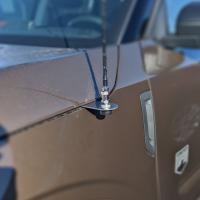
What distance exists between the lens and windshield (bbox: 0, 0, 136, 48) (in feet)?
7.42

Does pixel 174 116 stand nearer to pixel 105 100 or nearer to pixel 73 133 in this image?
pixel 105 100

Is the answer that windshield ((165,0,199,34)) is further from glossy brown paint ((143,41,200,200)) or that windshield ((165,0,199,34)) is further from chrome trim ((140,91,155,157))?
chrome trim ((140,91,155,157))

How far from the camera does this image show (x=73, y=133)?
1.56 meters

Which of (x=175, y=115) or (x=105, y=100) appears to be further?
(x=175, y=115)

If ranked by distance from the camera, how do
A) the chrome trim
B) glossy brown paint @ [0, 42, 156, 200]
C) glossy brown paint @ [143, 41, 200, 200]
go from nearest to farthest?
glossy brown paint @ [0, 42, 156, 200] < the chrome trim < glossy brown paint @ [143, 41, 200, 200]

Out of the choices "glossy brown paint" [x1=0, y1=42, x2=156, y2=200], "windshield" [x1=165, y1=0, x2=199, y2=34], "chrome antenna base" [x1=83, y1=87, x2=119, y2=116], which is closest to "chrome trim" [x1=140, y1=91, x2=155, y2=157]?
"glossy brown paint" [x1=0, y1=42, x2=156, y2=200]

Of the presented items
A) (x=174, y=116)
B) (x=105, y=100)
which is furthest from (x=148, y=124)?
(x=105, y=100)

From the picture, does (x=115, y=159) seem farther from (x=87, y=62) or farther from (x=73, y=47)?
(x=73, y=47)

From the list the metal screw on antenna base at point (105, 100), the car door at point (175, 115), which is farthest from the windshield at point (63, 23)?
the metal screw on antenna base at point (105, 100)

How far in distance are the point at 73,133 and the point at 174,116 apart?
817 mm

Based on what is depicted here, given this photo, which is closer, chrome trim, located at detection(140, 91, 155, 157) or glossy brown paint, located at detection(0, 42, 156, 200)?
glossy brown paint, located at detection(0, 42, 156, 200)

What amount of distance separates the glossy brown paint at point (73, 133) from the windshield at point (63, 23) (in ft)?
0.79

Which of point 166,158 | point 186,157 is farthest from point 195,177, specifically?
point 166,158

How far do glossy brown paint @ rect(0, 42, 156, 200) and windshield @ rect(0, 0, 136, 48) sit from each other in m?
0.24
